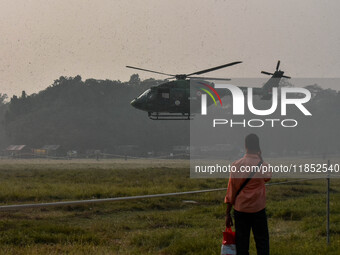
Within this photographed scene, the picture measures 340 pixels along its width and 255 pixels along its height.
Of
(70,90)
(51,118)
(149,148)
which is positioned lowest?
(149,148)

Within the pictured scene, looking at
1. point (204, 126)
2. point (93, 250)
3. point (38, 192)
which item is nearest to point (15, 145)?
point (204, 126)

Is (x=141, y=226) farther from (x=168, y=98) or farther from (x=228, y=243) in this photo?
(x=168, y=98)

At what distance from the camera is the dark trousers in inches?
255

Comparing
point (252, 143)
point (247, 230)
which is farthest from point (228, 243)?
point (252, 143)

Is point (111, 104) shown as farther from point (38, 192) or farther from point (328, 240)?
point (328, 240)

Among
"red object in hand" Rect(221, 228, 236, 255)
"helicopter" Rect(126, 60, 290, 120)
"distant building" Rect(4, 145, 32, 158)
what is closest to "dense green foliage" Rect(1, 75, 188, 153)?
"distant building" Rect(4, 145, 32, 158)

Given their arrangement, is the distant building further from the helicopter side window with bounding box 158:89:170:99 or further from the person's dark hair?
the person's dark hair

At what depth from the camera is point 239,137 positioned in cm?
11688

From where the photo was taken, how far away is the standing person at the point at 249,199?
21.1 ft

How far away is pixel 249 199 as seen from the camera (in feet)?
21.0

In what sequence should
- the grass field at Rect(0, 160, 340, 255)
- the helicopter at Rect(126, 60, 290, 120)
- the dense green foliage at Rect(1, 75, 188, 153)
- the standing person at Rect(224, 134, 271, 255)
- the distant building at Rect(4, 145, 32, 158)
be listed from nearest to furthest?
the standing person at Rect(224, 134, 271, 255) → the grass field at Rect(0, 160, 340, 255) → the helicopter at Rect(126, 60, 290, 120) → the distant building at Rect(4, 145, 32, 158) → the dense green foliage at Rect(1, 75, 188, 153)

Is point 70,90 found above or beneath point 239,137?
above

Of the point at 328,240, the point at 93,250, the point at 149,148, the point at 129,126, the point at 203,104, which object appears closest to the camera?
the point at 93,250

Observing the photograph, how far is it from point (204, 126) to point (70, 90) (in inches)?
1582
